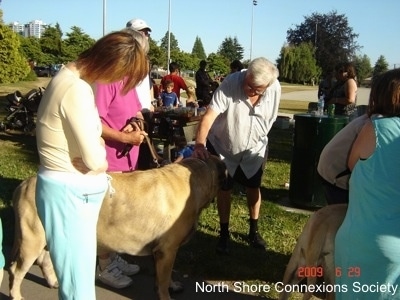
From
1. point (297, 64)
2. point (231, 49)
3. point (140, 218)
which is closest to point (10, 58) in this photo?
point (140, 218)

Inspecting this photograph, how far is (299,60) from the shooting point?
67.7 m

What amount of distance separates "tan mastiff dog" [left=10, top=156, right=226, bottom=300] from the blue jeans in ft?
2.33

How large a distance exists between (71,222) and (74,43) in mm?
58963

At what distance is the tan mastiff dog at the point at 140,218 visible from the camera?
301 cm

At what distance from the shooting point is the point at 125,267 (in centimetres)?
404

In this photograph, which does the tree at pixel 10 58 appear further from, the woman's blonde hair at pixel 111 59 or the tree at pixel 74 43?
the tree at pixel 74 43

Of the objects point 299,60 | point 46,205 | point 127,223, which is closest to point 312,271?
point 127,223

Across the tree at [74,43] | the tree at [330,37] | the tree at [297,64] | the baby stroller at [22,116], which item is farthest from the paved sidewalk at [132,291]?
the tree at [330,37]

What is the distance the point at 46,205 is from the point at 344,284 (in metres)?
1.59

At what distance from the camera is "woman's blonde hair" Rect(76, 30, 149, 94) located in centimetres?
219

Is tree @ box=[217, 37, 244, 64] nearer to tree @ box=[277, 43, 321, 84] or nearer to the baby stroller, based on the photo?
tree @ box=[277, 43, 321, 84]

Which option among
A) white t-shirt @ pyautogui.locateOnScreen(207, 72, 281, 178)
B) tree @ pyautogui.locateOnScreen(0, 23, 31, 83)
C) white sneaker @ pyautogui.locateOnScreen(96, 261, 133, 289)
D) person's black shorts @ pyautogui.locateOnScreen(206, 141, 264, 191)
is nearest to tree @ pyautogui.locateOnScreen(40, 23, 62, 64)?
tree @ pyautogui.locateOnScreen(0, 23, 31, 83)

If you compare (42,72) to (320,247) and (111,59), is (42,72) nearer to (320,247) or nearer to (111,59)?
(111,59)

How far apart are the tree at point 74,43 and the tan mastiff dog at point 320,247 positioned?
5680cm
